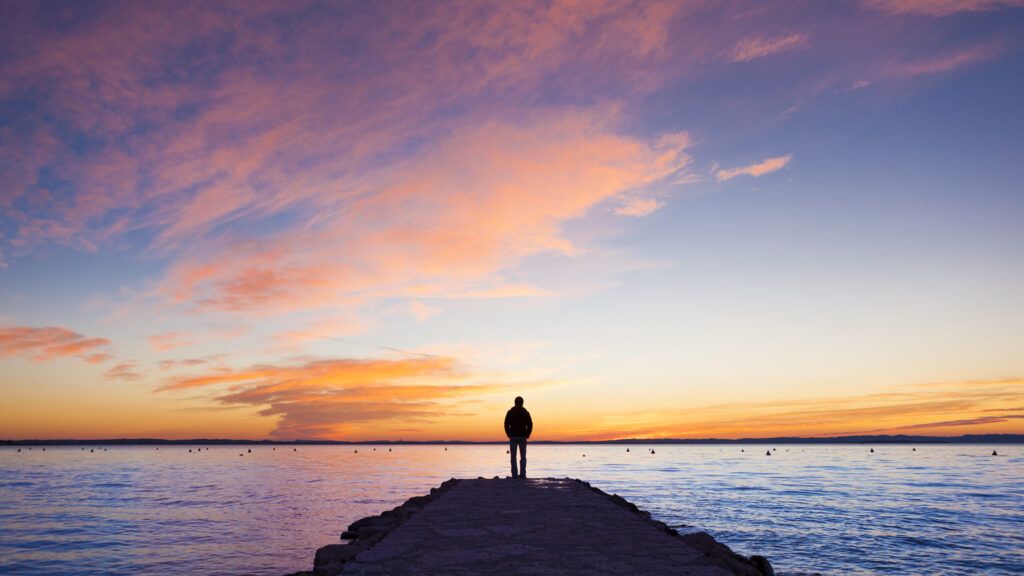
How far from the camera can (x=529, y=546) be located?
8.32 m

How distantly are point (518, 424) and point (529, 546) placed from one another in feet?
33.0

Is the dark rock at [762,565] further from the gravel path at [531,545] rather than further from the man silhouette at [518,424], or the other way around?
the man silhouette at [518,424]

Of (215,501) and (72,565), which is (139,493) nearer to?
(215,501)

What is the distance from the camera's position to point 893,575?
15.1m

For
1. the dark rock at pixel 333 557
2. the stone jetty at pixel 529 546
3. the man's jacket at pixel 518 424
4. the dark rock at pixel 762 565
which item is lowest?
the dark rock at pixel 762 565

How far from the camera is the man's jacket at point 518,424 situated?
18.4 m

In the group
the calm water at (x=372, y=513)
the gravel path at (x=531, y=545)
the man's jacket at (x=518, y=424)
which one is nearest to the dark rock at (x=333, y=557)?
the gravel path at (x=531, y=545)

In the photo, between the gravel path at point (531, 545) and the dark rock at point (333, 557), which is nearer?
the gravel path at point (531, 545)

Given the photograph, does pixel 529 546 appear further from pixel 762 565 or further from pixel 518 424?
pixel 518 424

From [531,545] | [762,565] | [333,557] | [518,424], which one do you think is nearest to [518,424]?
[518,424]

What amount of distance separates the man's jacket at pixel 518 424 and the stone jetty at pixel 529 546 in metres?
4.17

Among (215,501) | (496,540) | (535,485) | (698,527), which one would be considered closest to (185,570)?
(535,485)

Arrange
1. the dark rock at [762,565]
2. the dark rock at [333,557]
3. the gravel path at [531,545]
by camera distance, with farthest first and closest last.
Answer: the dark rock at [762,565] < the dark rock at [333,557] < the gravel path at [531,545]

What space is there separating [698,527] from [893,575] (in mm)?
7907
